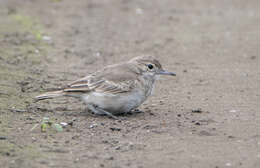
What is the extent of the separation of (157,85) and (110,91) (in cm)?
225

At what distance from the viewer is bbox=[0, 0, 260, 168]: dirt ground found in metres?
6.26

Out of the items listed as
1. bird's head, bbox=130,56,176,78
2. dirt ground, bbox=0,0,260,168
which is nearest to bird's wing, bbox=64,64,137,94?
bird's head, bbox=130,56,176,78

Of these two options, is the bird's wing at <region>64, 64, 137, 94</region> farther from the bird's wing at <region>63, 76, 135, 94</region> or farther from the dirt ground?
the dirt ground

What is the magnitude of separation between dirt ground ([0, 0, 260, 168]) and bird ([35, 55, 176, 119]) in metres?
0.22

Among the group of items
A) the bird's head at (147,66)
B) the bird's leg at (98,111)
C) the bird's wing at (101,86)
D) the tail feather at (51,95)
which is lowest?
the bird's leg at (98,111)

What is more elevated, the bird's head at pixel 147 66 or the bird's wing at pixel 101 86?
the bird's head at pixel 147 66

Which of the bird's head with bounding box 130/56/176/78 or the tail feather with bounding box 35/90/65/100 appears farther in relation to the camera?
the bird's head with bounding box 130/56/176/78

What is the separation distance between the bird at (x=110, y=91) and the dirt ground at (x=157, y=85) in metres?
0.22

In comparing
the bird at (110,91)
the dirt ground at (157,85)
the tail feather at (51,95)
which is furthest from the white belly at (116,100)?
the tail feather at (51,95)

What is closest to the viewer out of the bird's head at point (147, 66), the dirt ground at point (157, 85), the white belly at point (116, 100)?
the dirt ground at point (157, 85)

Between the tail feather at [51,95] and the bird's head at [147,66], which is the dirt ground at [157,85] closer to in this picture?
the tail feather at [51,95]

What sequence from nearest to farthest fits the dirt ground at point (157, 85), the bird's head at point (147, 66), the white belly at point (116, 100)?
the dirt ground at point (157, 85) → the white belly at point (116, 100) → the bird's head at point (147, 66)

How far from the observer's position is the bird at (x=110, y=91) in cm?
770

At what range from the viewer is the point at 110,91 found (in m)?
7.71
